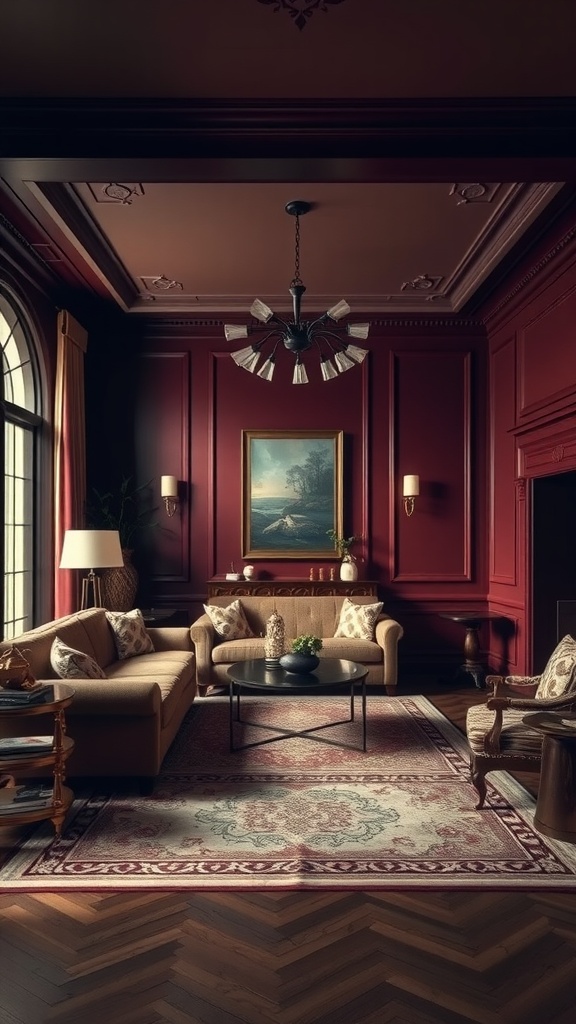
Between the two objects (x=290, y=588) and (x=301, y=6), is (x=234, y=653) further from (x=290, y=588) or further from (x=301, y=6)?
(x=301, y=6)

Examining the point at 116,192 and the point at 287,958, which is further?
the point at 116,192

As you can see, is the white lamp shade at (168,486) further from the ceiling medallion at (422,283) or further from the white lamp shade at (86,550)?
the ceiling medallion at (422,283)

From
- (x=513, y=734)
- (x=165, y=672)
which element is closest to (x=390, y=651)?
(x=165, y=672)

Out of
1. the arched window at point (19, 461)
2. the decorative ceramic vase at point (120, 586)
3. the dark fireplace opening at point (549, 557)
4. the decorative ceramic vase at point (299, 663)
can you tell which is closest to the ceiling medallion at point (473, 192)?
the dark fireplace opening at point (549, 557)

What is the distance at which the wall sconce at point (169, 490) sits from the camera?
20.9 feet

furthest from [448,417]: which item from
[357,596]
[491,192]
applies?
[491,192]

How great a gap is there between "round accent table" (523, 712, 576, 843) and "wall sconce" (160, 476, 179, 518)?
4.09m

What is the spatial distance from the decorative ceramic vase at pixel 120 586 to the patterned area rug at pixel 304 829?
6.90 feet

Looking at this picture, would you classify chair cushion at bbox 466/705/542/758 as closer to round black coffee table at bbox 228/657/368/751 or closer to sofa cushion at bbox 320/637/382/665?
round black coffee table at bbox 228/657/368/751

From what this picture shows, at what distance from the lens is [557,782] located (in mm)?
2900

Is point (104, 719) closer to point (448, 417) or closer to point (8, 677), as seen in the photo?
point (8, 677)

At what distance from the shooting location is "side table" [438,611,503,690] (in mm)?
5945

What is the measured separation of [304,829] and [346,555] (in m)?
3.63

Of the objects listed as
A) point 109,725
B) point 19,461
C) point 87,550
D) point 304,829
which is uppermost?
point 19,461
